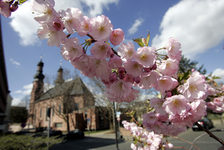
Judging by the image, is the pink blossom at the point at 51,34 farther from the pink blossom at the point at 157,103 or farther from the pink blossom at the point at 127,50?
the pink blossom at the point at 157,103

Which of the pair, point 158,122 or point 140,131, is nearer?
point 158,122

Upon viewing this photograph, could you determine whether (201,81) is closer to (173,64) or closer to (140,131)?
(173,64)

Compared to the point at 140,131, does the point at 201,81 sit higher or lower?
higher

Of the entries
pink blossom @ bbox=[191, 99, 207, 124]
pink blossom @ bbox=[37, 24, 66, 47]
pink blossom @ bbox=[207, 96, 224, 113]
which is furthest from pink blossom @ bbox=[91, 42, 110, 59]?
pink blossom @ bbox=[207, 96, 224, 113]

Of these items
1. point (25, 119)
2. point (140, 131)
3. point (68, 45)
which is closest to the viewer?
point (68, 45)

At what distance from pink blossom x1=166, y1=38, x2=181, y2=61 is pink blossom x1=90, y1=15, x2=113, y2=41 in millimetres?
391

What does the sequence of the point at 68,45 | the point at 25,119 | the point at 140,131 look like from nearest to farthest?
the point at 68,45 < the point at 140,131 < the point at 25,119

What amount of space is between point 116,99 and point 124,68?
21 centimetres

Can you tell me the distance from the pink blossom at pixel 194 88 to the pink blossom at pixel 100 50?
491 millimetres

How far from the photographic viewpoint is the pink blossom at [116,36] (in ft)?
2.27

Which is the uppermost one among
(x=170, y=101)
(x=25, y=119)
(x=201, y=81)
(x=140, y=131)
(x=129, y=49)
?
(x=129, y=49)

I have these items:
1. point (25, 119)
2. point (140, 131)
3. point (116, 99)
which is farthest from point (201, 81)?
point (25, 119)

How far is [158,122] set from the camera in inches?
39.4

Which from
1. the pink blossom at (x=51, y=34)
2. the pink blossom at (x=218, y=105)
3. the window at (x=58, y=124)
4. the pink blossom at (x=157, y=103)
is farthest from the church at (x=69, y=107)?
the pink blossom at (x=157, y=103)
